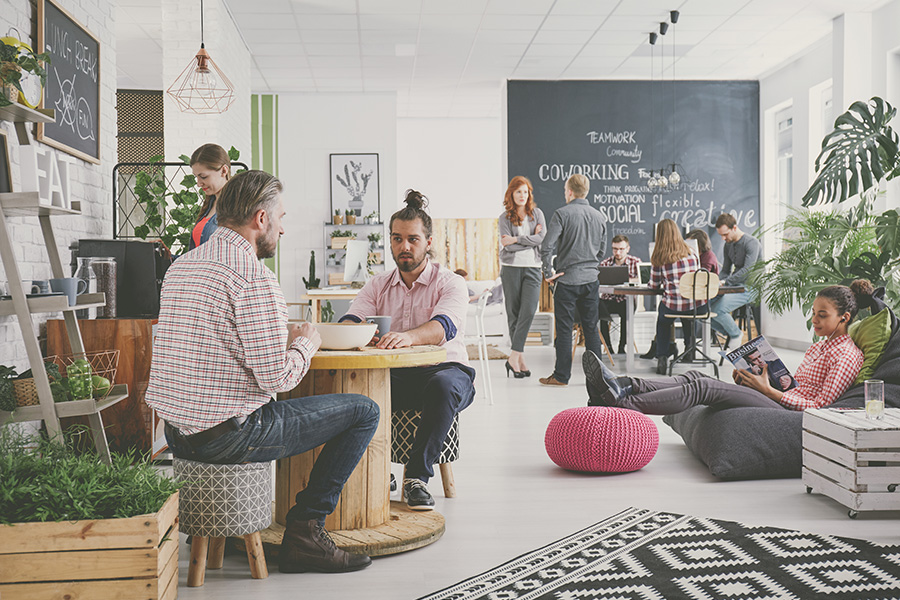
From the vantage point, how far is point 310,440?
7.96ft

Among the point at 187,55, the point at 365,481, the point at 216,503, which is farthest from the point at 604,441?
the point at 187,55

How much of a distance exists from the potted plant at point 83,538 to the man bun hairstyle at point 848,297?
2.85 metres

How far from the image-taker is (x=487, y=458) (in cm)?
409

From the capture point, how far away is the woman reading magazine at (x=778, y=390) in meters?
3.63

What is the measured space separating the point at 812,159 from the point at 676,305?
10.0 ft

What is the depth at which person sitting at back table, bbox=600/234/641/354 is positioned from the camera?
8.50 metres

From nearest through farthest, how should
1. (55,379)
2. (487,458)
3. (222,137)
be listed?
(55,379) → (487,458) → (222,137)

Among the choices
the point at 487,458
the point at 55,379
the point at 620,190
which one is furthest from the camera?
the point at 620,190

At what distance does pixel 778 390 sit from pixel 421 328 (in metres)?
1.78

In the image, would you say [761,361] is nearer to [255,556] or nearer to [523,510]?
[523,510]

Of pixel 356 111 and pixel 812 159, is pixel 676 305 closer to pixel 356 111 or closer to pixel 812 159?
pixel 812 159

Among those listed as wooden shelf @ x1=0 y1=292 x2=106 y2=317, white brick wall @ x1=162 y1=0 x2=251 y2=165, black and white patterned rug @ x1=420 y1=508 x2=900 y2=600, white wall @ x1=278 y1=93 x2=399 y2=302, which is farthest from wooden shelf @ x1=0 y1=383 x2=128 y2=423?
white wall @ x1=278 y1=93 x2=399 y2=302

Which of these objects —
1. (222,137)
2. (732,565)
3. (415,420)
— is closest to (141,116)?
(222,137)

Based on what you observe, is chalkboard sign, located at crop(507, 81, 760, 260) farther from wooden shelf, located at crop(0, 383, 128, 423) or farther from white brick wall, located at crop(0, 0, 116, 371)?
wooden shelf, located at crop(0, 383, 128, 423)
